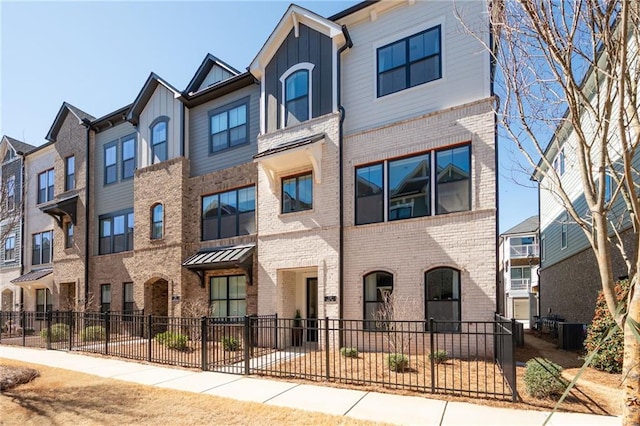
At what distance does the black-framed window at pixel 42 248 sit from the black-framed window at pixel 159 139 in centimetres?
1095

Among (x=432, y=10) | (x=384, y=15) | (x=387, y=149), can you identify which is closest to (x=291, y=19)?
(x=384, y=15)

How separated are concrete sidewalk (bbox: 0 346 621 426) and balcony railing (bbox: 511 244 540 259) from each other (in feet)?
110

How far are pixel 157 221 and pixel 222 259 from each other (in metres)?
4.94

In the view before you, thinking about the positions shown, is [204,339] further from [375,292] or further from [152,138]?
[152,138]

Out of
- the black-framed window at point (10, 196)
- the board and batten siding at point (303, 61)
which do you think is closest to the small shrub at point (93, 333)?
the black-framed window at point (10, 196)

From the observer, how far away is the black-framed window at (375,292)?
11797mm

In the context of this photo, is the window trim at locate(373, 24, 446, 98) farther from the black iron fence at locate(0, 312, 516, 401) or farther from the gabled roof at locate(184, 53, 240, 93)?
the gabled roof at locate(184, 53, 240, 93)

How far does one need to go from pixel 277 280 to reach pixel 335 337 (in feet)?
9.52

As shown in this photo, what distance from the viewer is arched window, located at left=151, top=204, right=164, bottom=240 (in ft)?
56.6

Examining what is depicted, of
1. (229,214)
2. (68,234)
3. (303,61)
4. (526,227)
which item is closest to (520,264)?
(526,227)

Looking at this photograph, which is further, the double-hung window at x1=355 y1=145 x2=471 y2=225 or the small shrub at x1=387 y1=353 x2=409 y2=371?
the double-hung window at x1=355 y1=145 x2=471 y2=225

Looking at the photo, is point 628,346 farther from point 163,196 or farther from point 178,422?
point 163,196

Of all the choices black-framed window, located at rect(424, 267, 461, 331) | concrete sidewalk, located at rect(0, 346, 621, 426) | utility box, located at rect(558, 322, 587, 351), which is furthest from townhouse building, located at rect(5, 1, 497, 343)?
utility box, located at rect(558, 322, 587, 351)

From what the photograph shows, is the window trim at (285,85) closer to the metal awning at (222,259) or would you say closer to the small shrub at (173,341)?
the metal awning at (222,259)
